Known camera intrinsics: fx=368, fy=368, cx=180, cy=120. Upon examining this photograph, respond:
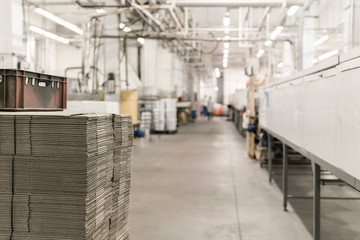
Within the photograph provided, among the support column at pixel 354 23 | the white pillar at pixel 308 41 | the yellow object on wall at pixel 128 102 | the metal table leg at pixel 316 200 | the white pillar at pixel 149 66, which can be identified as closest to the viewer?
the metal table leg at pixel 316 200

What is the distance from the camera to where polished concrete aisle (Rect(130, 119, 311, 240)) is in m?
3.71

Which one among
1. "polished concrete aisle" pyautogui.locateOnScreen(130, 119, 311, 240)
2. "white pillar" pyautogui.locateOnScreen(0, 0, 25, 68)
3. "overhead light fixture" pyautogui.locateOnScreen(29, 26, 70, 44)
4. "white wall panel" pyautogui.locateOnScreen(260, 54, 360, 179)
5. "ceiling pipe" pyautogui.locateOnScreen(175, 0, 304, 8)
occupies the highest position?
"overhead light fixture" pyautogui.locateOnScreen(29, 26, 70, 44)

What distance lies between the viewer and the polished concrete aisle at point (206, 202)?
3709 mm

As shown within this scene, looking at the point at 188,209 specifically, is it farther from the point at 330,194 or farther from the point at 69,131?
the point at 69,131

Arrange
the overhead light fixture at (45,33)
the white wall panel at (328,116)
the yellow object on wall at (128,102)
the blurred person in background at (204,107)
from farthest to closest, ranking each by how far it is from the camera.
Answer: the blurred person in background at (204,107) → the overhead light fixture at (45,33) → the yellow object on wall at (128,102) → the white wall panel at (328,116)

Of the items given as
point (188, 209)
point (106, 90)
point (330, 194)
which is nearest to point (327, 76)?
point (188, 209)

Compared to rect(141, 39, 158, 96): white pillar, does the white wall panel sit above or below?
below

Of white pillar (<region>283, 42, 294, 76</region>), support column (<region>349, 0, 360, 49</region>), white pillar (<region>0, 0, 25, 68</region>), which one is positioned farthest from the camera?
white pillar (<region>283, 42, 294, 76</region>)

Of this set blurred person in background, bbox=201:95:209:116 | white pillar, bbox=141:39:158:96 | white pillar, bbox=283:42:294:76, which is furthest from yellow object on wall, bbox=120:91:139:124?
blurred person in background, bbox=201:95:209:116

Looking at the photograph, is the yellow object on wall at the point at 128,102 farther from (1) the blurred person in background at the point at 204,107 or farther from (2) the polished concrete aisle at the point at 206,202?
(1) the blurred person in background at the point at 204,107

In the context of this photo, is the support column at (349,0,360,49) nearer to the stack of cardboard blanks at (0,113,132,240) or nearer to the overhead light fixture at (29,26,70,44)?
the stack of cardboard blanks at (0,113,132,240)

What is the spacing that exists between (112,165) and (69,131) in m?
0.48

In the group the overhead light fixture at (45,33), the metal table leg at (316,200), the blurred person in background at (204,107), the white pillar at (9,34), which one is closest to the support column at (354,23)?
the metal table leg at (316,200)

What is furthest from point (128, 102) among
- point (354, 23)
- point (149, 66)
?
point (354, 23)
